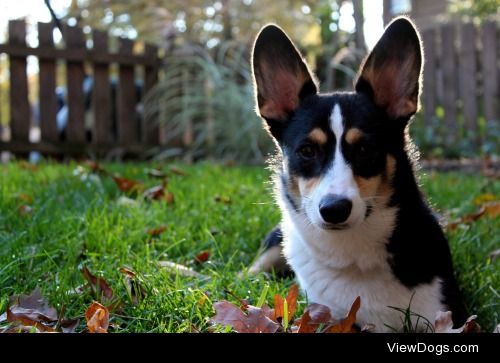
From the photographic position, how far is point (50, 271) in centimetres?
272

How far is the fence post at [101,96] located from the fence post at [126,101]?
0.55ft

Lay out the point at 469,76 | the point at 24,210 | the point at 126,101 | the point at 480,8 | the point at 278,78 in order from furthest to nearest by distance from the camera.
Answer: the point at 480,8, the point at 469,76, the point at 126,101, the point at 24,210, the point at 278,78

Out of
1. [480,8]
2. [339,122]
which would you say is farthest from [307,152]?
[480,8]

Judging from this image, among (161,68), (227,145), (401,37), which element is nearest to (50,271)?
(401,37)

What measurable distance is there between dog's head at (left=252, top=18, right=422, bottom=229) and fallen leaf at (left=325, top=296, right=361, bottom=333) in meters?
0.32

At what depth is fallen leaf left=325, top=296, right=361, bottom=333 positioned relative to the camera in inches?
90.0

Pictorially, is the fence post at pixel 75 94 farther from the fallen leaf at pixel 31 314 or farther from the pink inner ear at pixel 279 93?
the fallen leaf at pixel 31 314

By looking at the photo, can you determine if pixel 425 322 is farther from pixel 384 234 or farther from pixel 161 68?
pixel 161 68

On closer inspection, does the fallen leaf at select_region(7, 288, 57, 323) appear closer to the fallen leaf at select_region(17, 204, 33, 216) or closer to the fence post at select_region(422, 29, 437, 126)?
the fallen leaf at select_region(17, 204, 33, 216)

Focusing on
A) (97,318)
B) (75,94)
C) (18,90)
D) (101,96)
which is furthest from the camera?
(101,96)

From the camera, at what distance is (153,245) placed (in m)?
3.23

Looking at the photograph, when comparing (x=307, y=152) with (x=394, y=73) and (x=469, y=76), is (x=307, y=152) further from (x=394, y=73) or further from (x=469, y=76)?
(x=469, y=76)

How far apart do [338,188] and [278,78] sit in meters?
0.85
